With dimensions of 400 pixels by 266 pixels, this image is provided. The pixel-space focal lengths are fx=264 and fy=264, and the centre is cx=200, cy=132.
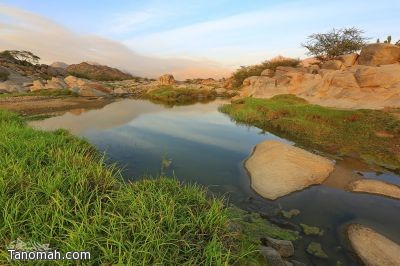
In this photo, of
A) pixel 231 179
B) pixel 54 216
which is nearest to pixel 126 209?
pixel 54 216

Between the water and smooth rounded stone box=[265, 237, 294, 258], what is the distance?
14.2 inches

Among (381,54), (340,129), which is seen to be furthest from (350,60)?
(340,129)

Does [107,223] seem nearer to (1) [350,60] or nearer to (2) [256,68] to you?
(1) [350,60]

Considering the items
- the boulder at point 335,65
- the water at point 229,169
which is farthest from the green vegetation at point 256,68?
the water at point 229,169

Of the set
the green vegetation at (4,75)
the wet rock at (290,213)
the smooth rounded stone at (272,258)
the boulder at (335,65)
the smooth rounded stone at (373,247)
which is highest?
the boulder at (335,65)

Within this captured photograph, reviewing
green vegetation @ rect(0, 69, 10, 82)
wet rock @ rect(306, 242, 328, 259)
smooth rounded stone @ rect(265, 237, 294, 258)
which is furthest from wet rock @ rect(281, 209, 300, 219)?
green vegetation @ rect(0, 69, 10, 82)

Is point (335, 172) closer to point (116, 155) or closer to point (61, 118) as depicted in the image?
point (116, 155)

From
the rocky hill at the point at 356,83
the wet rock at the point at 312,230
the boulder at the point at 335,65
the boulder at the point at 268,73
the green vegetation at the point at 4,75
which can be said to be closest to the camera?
the wet rock at the point at 312,230

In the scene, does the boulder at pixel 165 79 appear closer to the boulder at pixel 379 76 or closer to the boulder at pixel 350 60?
the boulder at pixel 350 60

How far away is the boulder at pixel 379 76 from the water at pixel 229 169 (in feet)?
50.5

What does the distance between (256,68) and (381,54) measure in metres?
38.2

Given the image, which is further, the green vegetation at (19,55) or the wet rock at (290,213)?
the green vegetation at (19,55)

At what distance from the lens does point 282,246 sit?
8.09m

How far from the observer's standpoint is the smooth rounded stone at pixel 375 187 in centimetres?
1256
